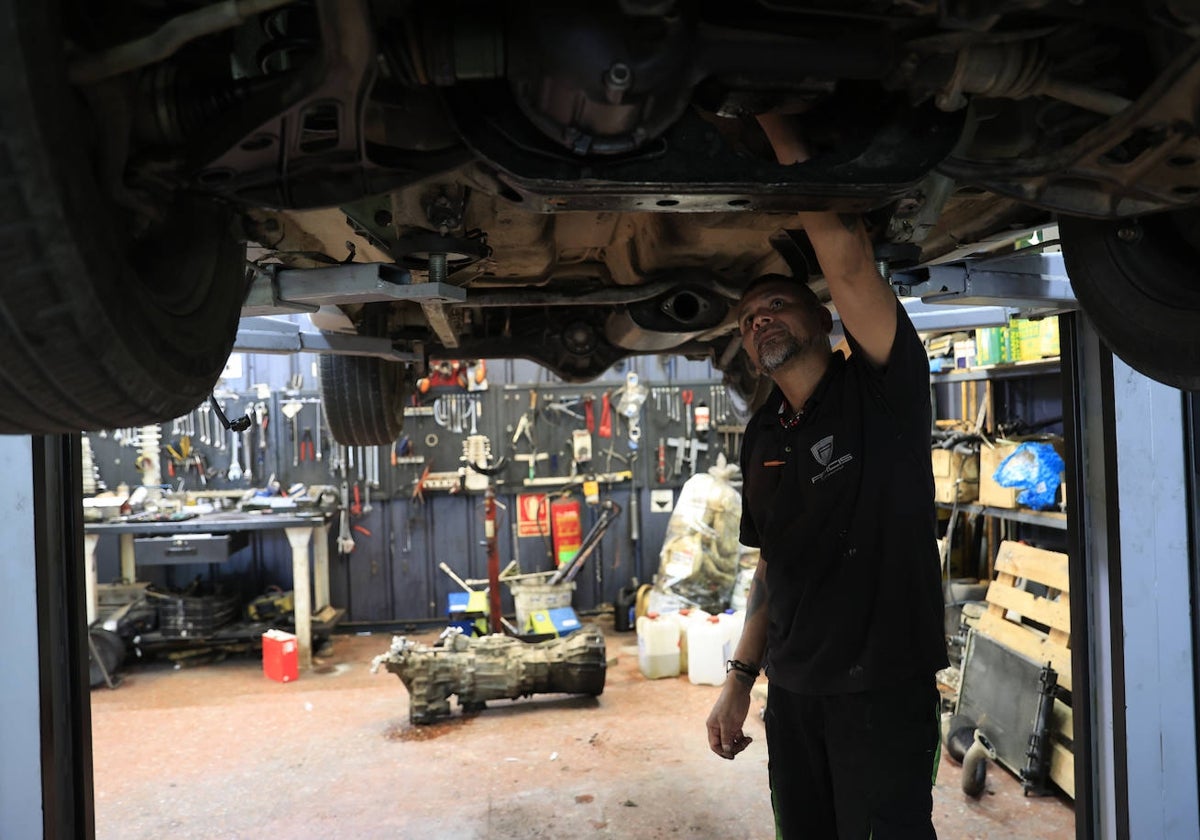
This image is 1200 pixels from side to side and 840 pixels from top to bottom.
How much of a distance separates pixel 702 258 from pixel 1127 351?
3.27 feet

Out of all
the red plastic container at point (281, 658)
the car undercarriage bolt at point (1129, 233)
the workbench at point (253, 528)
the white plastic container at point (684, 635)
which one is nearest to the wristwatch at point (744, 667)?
the car undercarriage bolt at point (1129, 233)

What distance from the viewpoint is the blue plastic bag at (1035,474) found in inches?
138

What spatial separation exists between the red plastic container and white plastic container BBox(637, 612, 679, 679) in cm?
213

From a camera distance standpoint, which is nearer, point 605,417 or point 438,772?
point 438,772

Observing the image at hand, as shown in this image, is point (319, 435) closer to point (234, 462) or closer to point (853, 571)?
point (234, 462)

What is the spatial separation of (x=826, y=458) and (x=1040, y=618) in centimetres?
234

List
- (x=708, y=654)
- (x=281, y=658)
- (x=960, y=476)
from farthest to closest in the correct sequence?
1. (x=281, y=658)
2. (x=708, y=654)
3. (x=960, y=476)

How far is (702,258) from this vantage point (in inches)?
78.0

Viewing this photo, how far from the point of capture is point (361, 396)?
332cm

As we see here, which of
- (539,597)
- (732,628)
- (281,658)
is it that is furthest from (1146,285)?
(281,658)

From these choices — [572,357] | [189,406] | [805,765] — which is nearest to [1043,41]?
[189,406]

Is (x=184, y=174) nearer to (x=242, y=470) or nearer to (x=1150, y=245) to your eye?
(x=1150, y=245)

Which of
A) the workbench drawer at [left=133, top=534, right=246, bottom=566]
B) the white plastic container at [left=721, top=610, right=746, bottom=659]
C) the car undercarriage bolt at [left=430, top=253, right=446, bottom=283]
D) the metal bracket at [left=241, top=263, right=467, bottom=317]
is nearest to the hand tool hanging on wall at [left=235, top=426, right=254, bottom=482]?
the workbench drawer at [left=133, top=534, right=246, bottom=566]

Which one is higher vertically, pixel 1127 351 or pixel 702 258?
pixel 702 258
